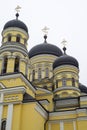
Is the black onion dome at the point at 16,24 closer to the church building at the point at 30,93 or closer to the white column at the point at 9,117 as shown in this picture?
the church building at the point at 30,93

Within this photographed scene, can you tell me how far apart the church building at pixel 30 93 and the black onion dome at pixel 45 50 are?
340cm

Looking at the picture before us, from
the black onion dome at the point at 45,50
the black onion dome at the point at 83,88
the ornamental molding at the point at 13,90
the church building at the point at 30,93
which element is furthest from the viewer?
the black onion dome at the point at 45,50

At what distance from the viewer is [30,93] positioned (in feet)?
63.3

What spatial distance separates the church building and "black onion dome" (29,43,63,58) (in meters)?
3.40

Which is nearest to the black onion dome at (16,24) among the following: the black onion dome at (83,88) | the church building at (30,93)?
the church building at (30,93)

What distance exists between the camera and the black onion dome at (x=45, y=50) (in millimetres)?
27656

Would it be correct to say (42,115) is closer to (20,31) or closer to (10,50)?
(10,50)

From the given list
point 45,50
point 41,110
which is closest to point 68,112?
point 41,110

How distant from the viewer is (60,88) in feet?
73.6

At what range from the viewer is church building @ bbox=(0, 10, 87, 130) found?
16.5 metres

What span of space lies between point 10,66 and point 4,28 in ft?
13.0

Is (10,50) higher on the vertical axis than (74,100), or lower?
higher

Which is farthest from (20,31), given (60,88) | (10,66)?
(60,88)

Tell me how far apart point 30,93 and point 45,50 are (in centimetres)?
915
